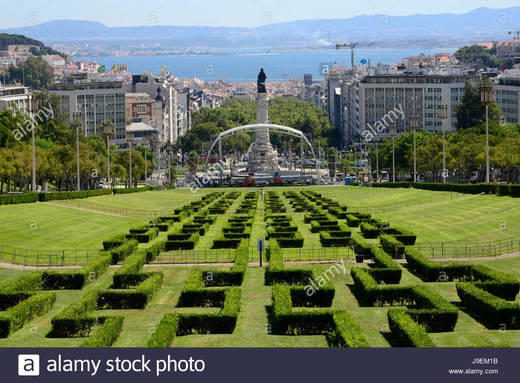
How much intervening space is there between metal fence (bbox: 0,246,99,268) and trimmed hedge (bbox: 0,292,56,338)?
1274 centimetres

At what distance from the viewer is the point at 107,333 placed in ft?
108

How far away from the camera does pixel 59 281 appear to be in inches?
1828

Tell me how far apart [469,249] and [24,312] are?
3220 centimetres

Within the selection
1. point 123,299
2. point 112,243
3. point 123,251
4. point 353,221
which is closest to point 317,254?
point 123,251

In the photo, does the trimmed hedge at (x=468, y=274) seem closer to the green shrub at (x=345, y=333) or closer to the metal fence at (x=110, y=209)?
the green shrub at (x=345, y=333)

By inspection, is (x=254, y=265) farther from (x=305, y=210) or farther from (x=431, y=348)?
(x=305, y=210)

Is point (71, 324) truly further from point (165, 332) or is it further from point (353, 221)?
point (353, 221)

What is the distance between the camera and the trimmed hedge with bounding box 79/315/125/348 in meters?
31.6

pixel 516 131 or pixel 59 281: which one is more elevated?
pixel 516 131

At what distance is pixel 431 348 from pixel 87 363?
12.6m

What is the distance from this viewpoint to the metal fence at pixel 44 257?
5388cm

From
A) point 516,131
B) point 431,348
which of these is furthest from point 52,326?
point 516,131

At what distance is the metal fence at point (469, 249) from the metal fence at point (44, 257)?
79.9 ft

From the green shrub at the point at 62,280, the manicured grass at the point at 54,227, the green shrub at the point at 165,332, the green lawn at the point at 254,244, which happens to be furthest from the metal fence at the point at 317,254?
the green shrub at the point at 165,332
